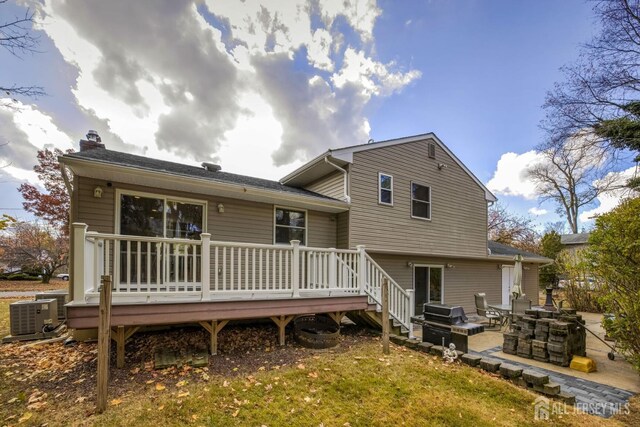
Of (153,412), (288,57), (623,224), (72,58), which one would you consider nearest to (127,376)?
(153,412)

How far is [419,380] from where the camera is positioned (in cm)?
477

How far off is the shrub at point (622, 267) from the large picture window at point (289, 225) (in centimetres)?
676

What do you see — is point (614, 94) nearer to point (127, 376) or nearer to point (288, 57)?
point (288, 57)

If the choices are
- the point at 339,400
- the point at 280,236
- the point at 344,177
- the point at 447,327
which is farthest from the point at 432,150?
the point at 339,400

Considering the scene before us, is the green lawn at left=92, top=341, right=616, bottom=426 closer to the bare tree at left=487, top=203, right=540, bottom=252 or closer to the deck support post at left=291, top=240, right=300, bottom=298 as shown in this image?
the deck support post at left=291, top=240, right=300, bottom=298

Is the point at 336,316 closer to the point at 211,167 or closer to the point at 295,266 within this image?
the point at 295,266

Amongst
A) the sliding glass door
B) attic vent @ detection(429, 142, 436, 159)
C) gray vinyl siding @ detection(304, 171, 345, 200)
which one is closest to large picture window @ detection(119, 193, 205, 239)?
gray vinyl siding @ detection(304, 171, 345, 200)

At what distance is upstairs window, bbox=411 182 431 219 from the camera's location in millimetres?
10508

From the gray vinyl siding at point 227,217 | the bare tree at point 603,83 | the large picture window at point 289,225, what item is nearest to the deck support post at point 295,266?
the gray vinyl siding at point 227,217

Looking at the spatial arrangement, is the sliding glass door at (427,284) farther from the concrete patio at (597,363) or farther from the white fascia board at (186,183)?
the white fascia board at (186,183)

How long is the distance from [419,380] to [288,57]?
1281 centimetres

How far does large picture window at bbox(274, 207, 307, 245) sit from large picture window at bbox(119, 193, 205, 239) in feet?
7.18

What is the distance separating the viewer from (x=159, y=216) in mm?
6809

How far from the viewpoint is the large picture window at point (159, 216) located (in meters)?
6.49
